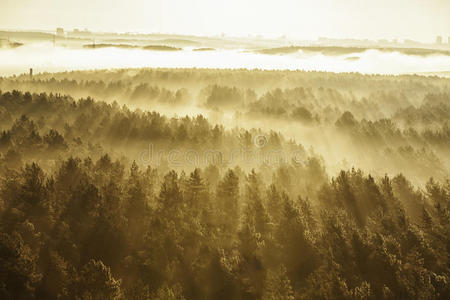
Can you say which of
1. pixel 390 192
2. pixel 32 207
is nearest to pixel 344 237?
pixel 390 192

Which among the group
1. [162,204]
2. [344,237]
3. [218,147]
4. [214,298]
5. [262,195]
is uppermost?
[218,147]

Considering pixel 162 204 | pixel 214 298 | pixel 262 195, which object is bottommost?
pixel 214 298

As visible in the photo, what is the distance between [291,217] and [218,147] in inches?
3121

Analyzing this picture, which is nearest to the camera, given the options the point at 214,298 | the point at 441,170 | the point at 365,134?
the point at 214,298

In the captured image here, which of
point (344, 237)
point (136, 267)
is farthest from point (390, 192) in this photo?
point (136, 267)

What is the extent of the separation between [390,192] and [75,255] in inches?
3130

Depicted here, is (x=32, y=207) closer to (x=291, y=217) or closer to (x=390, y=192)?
(x=291, y=217)

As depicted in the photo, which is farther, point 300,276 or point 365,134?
point 365,134

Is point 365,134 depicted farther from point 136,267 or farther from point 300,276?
point 136,267

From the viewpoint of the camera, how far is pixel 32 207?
70.9 meters

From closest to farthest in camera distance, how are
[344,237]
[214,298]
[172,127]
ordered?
[214,298] < [344,237] < [172,127]

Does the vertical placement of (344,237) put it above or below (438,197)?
below

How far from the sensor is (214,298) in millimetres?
58781

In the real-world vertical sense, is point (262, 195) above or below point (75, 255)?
above
